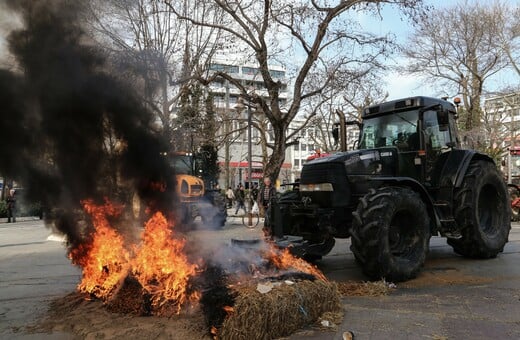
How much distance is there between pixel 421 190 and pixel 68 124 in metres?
5.49

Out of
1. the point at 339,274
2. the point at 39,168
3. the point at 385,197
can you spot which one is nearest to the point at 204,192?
the point at 339,274

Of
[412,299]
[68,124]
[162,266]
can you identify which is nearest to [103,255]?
[162,266]

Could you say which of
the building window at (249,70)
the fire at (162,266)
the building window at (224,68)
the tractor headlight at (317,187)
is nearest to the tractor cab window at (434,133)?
the tractor headlight at (317,187)

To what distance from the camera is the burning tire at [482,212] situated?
8.24 metres

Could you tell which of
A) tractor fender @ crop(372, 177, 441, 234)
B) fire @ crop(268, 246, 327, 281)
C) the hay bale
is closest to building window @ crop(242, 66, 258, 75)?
tractor fender @ crop(372, 177, 441, 234)

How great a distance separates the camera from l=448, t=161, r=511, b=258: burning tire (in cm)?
824

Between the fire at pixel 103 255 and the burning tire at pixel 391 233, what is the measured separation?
3225mm

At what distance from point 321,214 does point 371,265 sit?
122 cm

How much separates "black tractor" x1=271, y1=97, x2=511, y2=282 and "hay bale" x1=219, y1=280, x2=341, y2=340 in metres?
1.78

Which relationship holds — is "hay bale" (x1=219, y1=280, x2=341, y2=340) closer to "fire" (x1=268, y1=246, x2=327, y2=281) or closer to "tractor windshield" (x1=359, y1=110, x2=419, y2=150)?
"fire" (x1=268, y1=246, x2=327, y2=281)

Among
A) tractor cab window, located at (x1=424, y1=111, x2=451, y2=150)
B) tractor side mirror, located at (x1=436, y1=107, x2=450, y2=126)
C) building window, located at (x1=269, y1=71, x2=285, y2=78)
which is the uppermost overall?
building window, located at (x1=269, y1=71, x2=285, y2=78)

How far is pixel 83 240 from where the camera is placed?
544 cm

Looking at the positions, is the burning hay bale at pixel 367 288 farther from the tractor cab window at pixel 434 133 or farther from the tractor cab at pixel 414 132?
the tractor cab window at pixel 434 133

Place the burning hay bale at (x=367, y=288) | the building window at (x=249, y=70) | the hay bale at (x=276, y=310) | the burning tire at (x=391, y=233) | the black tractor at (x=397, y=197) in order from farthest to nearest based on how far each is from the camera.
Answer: the building window at (x=249, y=70)
the black tractor at (x=397, y=197)
the burning tire at (x=391, y=233)
the burning hay bale at (x=367, y=288)
the hay bale at (x=276, y=310)
